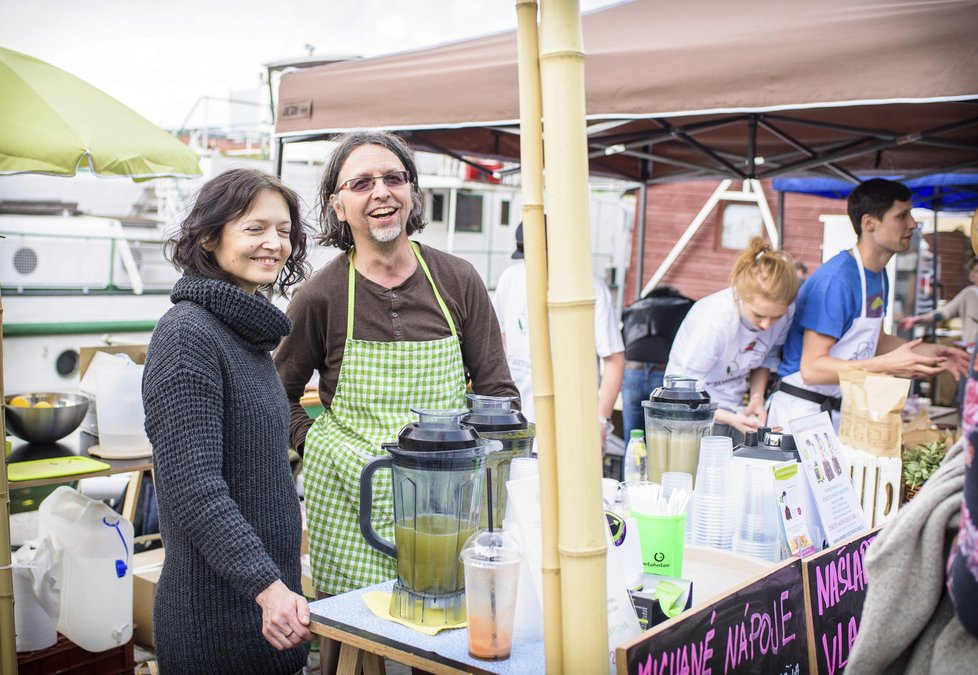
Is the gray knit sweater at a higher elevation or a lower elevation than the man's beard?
lower

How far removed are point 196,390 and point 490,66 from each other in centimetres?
244

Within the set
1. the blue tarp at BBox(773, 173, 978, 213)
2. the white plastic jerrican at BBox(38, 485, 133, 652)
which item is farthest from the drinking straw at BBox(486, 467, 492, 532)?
the blue tarp at BBox(773, 173, 978, 213)

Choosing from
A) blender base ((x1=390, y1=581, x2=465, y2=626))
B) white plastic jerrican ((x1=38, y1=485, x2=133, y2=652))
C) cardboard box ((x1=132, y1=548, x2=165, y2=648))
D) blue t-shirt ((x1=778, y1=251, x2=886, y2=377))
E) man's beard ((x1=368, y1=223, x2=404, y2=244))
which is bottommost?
cardboard box ((x1=132, y1=548, x2=165, y2=648))

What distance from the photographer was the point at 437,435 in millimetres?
1604

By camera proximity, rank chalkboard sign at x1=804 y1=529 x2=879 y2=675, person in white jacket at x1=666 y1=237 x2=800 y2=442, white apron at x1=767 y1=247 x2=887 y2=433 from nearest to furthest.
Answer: chalkboard sign at x1=804 y1=529 x2=879 y2=675, person in white jacket at x1=666 y1=237 x2=800 y2=442, white apron at x1=767 y1=247 x2=887 y2=433

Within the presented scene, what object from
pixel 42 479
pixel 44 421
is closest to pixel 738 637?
pixel 42 479

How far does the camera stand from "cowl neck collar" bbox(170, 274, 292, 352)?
1.92 meters

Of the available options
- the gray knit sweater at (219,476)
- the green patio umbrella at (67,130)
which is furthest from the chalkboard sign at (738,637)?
the green patio umbrella at (67,130)

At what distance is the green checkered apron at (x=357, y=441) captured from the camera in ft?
7.80

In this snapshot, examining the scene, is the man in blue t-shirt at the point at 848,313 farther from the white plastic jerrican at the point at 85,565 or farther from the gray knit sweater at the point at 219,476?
the white plastic jerrican at the point at 85,565

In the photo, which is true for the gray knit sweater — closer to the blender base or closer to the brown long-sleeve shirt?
the blender base

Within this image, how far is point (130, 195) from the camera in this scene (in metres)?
14.7

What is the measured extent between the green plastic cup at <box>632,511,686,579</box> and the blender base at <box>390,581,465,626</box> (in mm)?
406

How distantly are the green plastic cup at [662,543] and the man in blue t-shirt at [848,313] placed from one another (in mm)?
2104
